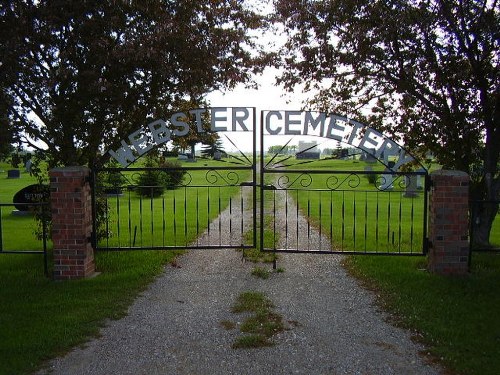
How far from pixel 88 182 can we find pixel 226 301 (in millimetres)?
2545

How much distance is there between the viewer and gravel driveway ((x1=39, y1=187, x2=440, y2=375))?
12.0 ft

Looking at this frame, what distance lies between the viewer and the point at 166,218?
11.9 meters

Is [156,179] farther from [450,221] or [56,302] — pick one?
[450,221]

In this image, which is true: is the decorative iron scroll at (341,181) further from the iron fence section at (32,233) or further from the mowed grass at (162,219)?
the iron fence section at (32,233)

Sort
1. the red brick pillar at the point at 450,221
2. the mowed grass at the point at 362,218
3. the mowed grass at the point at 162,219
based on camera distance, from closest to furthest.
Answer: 1. the red brick pillar at the point at 450,221
2. the mowed grass at the point at 362,218
3. the mowed grass at the point at 162,219

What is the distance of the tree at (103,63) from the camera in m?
6.34

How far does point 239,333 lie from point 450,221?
3247 mm

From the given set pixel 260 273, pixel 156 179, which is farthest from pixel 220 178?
pixel 260 273

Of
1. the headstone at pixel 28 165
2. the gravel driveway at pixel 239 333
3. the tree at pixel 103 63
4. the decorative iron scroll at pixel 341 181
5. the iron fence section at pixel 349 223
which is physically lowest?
the gravel driveway at pixel 239 333

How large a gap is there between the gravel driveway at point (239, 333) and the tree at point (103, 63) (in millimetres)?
2508

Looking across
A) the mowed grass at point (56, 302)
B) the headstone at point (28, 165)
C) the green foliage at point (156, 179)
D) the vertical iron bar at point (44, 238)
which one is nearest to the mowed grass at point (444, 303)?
the mowed grass at point (56, 302)

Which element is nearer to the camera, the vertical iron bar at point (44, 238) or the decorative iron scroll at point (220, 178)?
the vertical iron bar at point (44, 238)

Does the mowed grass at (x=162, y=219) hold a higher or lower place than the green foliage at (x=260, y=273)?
higher

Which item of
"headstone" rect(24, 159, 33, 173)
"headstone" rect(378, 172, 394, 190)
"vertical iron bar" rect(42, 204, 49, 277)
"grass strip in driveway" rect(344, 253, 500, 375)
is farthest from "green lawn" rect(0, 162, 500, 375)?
"headstone" rect(24, 159, 33, 173)
